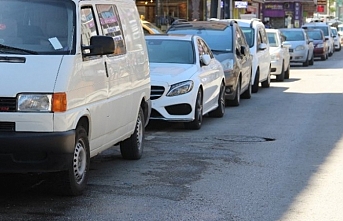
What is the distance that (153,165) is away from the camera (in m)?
10.0

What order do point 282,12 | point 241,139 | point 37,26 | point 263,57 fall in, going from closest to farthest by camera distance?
point 37,26
point 241,139
point 263,57
point 282,12

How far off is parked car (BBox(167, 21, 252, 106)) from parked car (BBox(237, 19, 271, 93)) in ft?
7.62

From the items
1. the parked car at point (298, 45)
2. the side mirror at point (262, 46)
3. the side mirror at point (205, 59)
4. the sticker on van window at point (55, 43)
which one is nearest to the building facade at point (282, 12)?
the parked car at point (298, 45)

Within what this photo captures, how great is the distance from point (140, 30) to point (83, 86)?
9.35ft

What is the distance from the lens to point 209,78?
568 inches

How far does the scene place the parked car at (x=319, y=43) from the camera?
41.9 metres

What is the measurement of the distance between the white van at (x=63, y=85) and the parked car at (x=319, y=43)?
33157 millimetres

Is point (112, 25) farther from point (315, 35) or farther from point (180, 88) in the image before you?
point (315, 35)

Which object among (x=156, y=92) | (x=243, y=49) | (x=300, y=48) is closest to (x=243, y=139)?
(x=156, y=92)

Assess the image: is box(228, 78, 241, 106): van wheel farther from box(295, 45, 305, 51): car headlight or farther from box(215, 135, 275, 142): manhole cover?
box(295, 45, 305, 51): car headlight

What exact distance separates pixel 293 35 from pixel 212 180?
26456 millimetres

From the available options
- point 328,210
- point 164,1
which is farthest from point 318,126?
point 164,1

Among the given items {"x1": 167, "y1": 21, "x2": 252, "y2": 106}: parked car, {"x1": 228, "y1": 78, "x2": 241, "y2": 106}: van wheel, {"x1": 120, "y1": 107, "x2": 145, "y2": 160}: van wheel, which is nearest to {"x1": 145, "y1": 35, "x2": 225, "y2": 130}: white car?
{"x1": 167, "y1": 21, "x2": 252, "y2": 106}: parked car

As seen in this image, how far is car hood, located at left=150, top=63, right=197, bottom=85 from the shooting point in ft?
43.2
